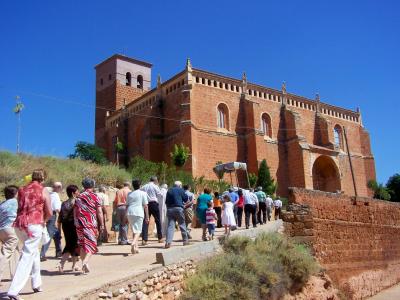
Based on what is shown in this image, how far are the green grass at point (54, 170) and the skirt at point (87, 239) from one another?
23.9 ft

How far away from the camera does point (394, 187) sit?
40688 millimetres

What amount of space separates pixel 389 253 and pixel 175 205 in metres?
12.0

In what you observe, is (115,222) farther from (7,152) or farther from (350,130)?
(350,130)

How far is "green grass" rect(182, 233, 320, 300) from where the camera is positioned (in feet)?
24.4

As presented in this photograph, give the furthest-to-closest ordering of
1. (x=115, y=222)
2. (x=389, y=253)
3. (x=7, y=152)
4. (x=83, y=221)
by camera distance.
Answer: (x=389, y=253) → (x=7, y=152) → (x=115, y=222) → (x=83, y=221)

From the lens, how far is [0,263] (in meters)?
6.66

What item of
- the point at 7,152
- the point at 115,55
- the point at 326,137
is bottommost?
the point at 7,152

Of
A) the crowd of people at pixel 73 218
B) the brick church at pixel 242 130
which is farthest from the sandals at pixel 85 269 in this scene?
the brick church at pixel 242 130

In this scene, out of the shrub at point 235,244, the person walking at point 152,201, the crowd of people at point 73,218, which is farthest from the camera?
the person walking at point 152,201

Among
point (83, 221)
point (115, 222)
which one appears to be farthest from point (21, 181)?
point (83, 221)

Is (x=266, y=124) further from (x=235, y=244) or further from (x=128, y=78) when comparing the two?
(x=235, y=244)

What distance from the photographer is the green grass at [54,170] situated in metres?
14.6

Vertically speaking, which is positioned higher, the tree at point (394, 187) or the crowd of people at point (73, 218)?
the tree at point (394, 187)

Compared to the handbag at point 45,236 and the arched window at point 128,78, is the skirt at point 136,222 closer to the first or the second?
the handbag at point 45,236
